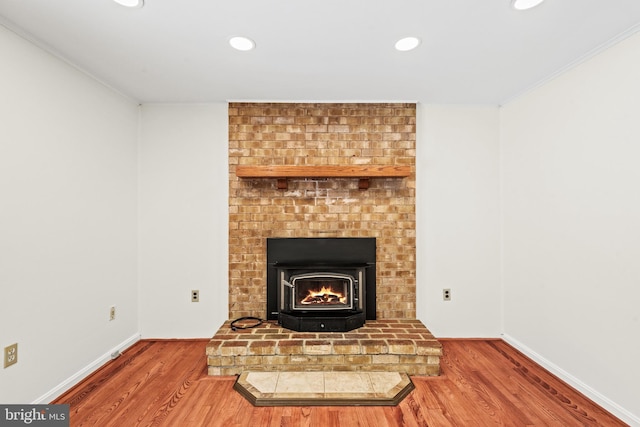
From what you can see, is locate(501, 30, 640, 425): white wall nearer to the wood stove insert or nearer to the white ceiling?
the white ceiling

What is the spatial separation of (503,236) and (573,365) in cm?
117

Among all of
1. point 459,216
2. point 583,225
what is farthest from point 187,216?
point 583,225

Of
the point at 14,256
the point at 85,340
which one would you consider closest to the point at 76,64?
the point at 14,256

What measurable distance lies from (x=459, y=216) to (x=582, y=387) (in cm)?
152

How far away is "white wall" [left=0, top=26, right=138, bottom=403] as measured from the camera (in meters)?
1.85

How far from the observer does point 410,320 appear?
3.03m

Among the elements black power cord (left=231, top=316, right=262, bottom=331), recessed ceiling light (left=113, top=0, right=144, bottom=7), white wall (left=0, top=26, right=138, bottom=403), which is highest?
recessed ceiling light (left=113, top=0, right=144, bottom=7)

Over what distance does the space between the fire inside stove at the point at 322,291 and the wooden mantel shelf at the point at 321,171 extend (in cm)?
89

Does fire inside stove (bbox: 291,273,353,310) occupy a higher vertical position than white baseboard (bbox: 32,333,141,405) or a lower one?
higher

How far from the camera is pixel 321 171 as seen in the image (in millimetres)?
2857

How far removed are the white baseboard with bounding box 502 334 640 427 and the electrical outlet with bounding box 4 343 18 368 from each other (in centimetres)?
349

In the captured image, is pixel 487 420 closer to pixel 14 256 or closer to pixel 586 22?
pixel 586 22

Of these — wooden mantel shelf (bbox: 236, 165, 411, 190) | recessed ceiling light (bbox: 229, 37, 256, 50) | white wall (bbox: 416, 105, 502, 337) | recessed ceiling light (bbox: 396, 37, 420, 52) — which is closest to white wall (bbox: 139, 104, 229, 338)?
wooden mantel shelf (bbox: 236, 165, 411, 190)

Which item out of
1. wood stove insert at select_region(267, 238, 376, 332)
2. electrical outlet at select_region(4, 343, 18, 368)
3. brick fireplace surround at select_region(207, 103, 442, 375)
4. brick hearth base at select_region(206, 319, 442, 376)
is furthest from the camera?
brick fireplace surround at select_region(207, 103, 442, 375)
